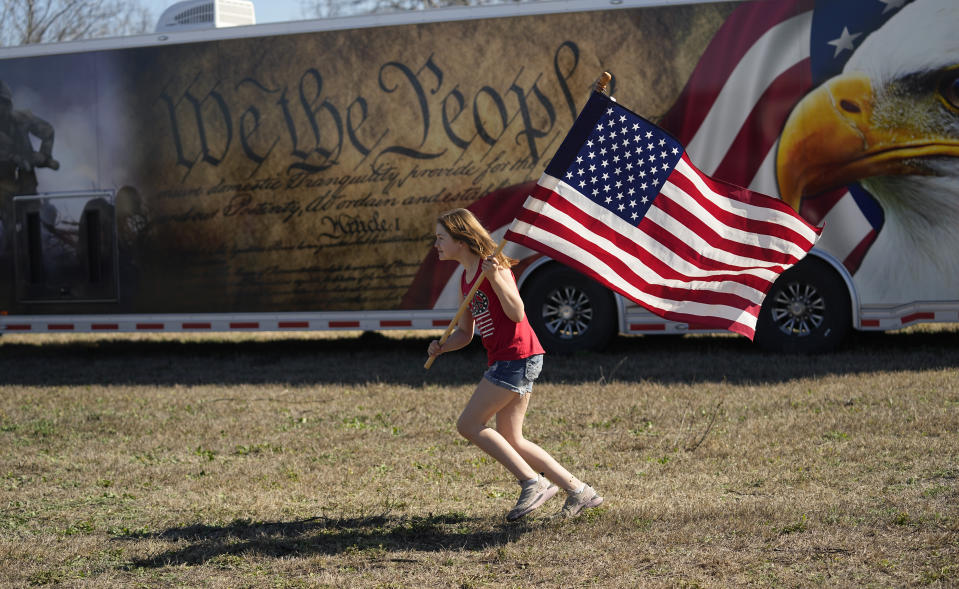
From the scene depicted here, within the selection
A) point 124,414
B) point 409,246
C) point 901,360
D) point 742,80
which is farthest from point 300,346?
point 901,360

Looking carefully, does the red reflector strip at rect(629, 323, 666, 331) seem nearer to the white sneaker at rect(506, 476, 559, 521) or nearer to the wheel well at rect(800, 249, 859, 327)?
the wheel well at rect(800, 249, 859, 327)

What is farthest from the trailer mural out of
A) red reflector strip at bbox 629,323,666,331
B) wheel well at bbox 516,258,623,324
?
red reflector strip at bbox 629,323,666,331

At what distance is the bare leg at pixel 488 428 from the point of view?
4828mm

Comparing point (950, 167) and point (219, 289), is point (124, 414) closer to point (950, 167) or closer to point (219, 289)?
point (219, 289)

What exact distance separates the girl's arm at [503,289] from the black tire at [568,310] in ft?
19.2

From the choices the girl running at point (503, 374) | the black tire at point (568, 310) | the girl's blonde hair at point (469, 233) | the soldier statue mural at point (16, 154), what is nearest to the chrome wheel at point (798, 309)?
the black tire at point (568, 310)

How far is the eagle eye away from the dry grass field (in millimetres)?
2591

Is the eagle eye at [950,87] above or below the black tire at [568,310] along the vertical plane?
above

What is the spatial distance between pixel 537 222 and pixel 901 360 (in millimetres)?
6184

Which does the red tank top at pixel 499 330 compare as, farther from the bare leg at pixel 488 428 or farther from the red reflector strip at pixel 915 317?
the red reflector strip at pixel 915 317

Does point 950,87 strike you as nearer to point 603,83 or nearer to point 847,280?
point 847,280

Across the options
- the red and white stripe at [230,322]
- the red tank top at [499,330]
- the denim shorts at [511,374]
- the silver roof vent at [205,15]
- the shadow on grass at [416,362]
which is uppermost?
the silver roof vent at [205,15]

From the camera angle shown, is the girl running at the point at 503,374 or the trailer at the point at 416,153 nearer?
the girl running at the point at 503,374

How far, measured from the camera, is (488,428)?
4859mm
